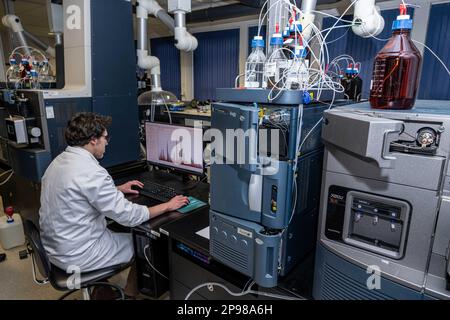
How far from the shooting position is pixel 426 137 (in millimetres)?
647

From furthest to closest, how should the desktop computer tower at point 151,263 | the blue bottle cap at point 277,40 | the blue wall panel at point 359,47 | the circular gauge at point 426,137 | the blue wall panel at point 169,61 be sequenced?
1. the blue wall panel at point 169,61
2. the blue wall panel at point 359,47
3. the desktop computer tower at point 151,263
4. the blue bottle cap at point 277,40
5. the circular gauge at point 426,137

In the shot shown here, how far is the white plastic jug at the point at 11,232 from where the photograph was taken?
2.36 metres

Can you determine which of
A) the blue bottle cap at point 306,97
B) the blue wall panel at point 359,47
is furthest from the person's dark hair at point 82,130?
the blue wall panel at point 359,47

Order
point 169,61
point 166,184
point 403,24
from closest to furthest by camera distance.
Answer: point 403,24 < point 166,184 < point 169,61

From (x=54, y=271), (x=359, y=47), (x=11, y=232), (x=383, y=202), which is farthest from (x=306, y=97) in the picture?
(x=359, y=47)

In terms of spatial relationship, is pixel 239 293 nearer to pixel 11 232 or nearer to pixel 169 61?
pixel 11 232

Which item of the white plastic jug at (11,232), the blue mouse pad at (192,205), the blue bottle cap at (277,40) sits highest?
the blue bottle cap at (277,40)

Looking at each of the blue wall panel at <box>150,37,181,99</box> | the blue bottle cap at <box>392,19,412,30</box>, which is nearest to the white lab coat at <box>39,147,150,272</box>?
the blue bottle cap at <box>392,19,412,30</box>

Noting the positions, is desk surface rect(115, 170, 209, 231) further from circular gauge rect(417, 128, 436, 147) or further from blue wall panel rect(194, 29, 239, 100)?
blue wall panel rect(194, 29, 239, 100)

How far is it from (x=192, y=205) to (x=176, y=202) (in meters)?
0.09

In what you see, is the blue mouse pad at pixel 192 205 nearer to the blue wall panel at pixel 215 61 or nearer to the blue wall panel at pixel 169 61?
the blue wall panel at pixel 215 61

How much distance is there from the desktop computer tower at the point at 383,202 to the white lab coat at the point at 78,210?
0.95 metres

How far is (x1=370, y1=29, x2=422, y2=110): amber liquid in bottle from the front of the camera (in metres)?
0.83
